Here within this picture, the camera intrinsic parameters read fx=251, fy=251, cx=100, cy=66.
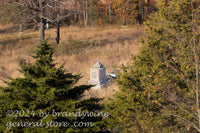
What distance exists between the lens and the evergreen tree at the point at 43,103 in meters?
4.91

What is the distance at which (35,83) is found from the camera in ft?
17.9

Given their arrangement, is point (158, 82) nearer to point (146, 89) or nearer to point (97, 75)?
point (146, 89)

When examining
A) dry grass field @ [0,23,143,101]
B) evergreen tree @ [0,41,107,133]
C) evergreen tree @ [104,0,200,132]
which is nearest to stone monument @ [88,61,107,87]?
dry grass field @ [0,23,143,101]

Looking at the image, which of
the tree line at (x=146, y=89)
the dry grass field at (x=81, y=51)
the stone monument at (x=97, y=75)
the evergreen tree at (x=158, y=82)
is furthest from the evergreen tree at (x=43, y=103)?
the stone monument at (x=97, y=75)

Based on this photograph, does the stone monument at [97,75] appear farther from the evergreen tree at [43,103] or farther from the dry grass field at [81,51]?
the evergreen tree at [43,103]

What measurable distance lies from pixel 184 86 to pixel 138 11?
3153cm

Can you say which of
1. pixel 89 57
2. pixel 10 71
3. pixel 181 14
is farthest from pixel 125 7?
pixel 181 14

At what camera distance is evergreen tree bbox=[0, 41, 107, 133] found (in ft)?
16.1

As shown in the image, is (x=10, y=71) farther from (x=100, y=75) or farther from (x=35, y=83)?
(x=35, y=83)

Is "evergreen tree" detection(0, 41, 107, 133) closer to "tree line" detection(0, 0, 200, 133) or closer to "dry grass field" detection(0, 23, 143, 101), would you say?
"tree line" detection(0, 0, 200, 133)

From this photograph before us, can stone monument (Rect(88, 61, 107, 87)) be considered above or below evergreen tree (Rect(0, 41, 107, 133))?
below

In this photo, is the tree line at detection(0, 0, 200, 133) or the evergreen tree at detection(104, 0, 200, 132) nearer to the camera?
the tree line at detection(0, 0, 200, 133)

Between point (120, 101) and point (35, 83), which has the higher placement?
point (35, 83)

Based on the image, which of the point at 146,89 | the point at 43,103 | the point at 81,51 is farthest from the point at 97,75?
the point at 81,51
